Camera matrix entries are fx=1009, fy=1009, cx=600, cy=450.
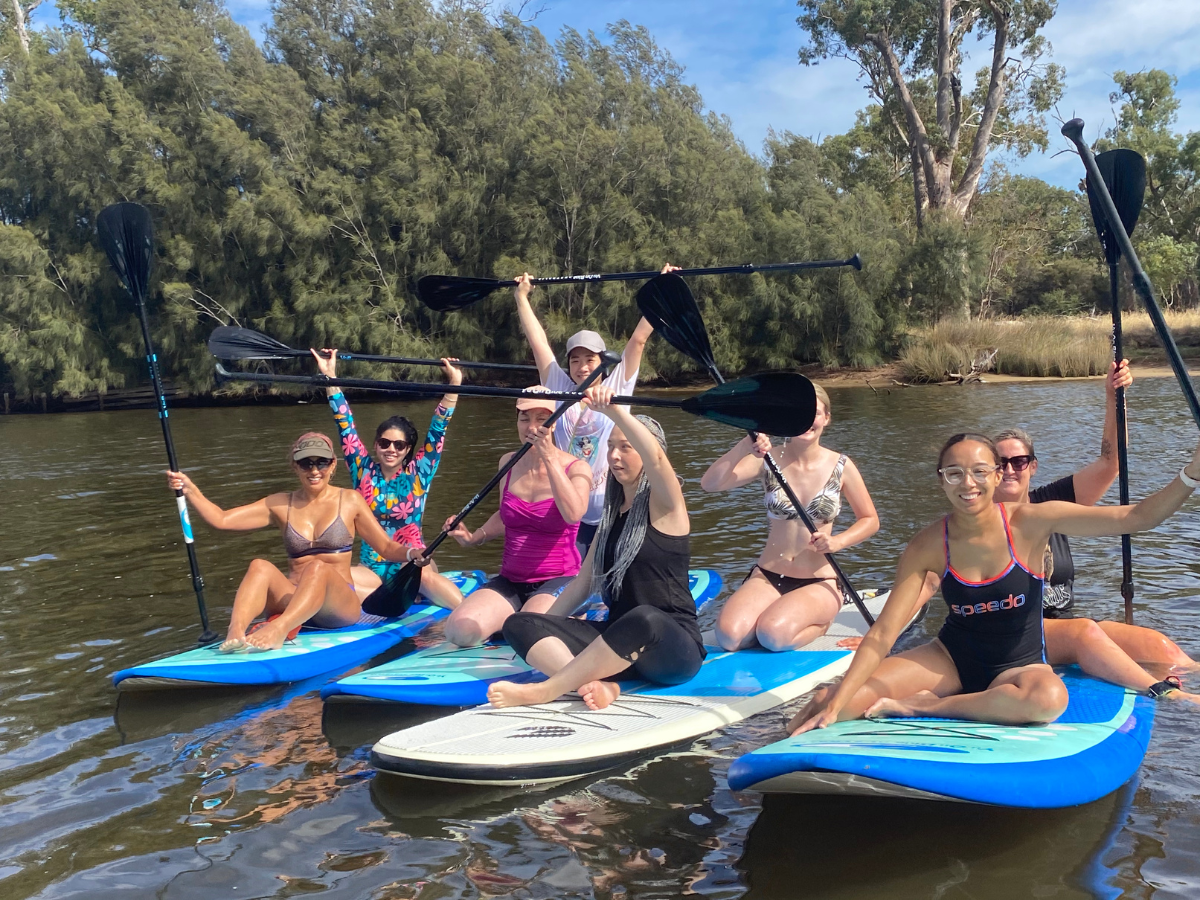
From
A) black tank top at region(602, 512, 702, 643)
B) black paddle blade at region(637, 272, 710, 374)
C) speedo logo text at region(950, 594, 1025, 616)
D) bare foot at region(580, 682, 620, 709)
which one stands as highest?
black paddle blade at region(637, 272, 710, 374)

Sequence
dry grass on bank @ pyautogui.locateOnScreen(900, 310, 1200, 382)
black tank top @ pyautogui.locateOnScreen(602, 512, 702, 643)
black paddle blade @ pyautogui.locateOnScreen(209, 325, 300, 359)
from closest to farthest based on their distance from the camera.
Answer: black tank top @ pyautogui.locateOnScreen(602, 512, 702, 643) → black paddle blade @ pyautogui.locateOnScreen(209, 325, 300, 359) → dry grass on bank @ pyautogui.locateOnScreen(900, 310, 1200, 382)

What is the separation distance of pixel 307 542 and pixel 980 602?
345 cm

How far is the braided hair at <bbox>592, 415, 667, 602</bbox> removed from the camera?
429 cm

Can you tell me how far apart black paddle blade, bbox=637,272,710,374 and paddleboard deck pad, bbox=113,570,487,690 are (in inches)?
89.4

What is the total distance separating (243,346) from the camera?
606cm

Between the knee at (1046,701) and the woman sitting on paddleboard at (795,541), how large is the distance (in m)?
1.54

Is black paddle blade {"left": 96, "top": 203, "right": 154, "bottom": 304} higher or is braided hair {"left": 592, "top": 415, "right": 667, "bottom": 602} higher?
black paddle blade {"left": 96, "top": 203, "right": 154, "bottom": 304}

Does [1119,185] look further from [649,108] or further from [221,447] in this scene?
[649,108]

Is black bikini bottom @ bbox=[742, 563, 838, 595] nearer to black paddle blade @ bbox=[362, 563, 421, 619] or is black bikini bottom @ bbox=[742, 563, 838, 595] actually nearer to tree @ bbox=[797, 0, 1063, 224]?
black paddle blade @ bbox=[362, 563, 421, 619]

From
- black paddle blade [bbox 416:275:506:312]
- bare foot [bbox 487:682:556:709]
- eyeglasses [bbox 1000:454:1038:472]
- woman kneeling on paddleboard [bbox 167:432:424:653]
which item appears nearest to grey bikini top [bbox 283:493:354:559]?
woman kneeling on paddleboard [bbox 167:432:424:653]

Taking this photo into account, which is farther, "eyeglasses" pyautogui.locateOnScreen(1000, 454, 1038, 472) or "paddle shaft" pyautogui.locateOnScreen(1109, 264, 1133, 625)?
"paddle shaft" pyautogui.locateOnScreen(1109, 264, 1133, 625)

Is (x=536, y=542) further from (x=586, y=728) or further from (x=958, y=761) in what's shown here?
(x=958, y=761)

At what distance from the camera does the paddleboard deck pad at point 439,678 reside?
4.48 metres

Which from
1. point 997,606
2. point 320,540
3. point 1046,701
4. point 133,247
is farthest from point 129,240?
point 1046,701
